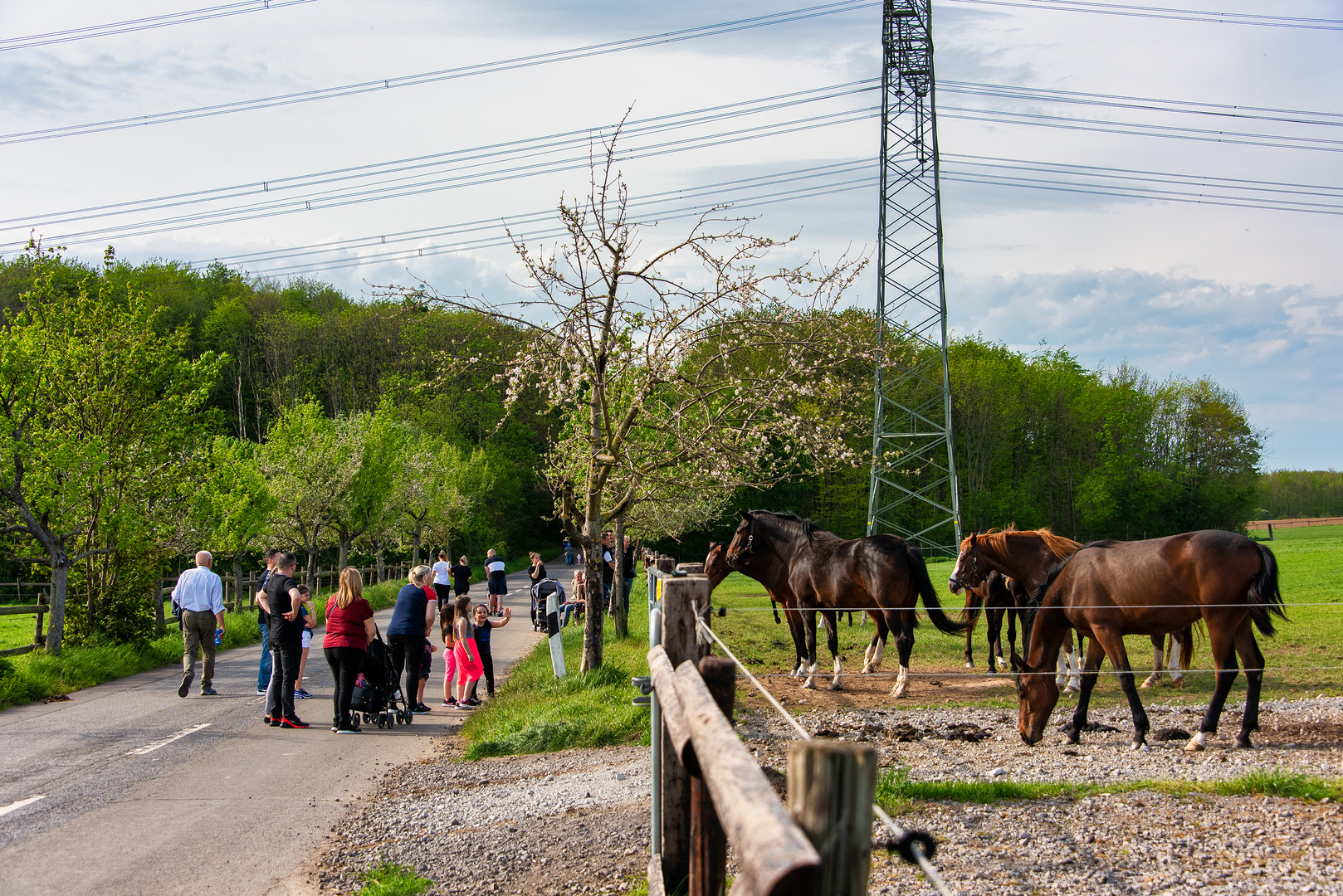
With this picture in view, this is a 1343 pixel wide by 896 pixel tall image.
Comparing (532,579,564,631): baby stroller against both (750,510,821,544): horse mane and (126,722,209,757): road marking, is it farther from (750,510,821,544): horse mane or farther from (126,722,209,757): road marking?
(126,722,209,757): road marking

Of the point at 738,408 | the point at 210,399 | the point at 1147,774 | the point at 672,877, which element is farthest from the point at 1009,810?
the point at 210,399

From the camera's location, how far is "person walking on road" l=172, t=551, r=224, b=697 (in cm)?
1235

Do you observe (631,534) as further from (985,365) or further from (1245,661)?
(985,365)

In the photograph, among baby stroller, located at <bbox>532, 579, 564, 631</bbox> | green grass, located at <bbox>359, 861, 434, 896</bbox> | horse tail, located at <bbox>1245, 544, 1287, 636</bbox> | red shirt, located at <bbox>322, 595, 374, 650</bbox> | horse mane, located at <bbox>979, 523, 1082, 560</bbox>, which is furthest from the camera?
baby stroller, located at <bbox>532, 579, 564, 631</bbox>

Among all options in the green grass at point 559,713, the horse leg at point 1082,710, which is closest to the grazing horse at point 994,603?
the horse leg at point 1082,710

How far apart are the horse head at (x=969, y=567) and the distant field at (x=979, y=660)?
1.15 metres

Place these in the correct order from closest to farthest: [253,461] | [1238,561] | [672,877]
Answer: [672,877], [1238,561], [253,461]

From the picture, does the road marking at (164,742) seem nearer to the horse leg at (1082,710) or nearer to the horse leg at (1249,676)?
the horse leg at (1082,710)

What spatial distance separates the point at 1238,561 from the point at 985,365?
49.1 metres

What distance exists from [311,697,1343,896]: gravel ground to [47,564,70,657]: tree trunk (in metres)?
9.12

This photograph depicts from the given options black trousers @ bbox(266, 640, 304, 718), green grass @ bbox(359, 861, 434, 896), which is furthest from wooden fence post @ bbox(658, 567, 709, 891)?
black trousers @ bbox(266, 640, 304, 718)

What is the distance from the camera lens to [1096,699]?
34.0 feet

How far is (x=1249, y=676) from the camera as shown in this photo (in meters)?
7.85

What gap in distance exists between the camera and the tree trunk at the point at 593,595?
11.1 metres
